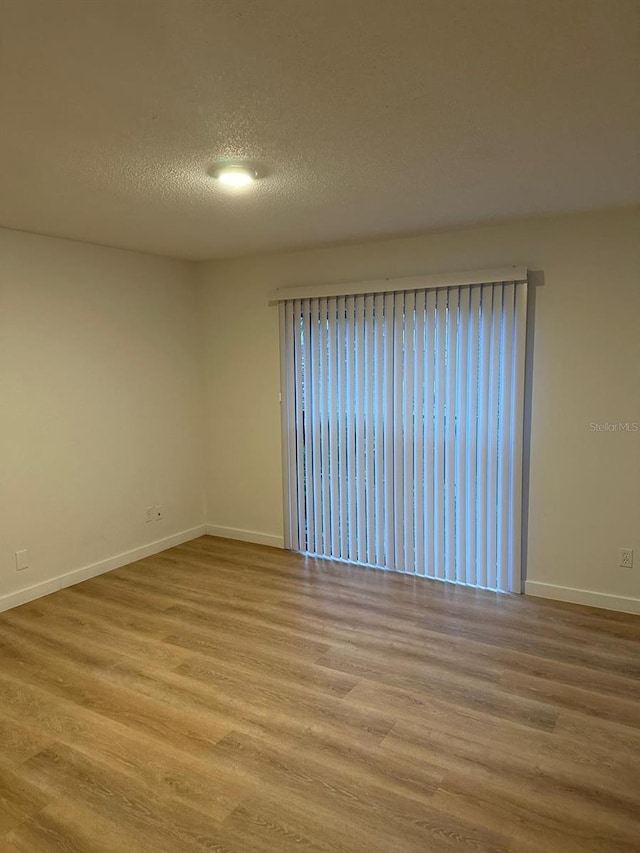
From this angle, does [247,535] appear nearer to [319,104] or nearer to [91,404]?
[91,404]

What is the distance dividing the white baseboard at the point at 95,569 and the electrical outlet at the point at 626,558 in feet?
11.0

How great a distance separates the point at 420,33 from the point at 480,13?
0.51 ft

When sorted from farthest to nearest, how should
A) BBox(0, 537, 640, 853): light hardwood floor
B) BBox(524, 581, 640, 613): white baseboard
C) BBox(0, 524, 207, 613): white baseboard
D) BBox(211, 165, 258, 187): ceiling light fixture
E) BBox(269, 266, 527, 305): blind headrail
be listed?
BBox(0, 524, 207, 613): white baseboard < BBox(269, 266, 527, 305): blind headrail < BBox(524, 581, 640, 613): white baseboard < BBox(211, 165, 258, 187): ceiling light fixture < BBox(0, 537, 640, 853): light hardwood floor

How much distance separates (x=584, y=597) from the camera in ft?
11.9

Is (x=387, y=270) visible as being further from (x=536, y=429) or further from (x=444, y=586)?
(x=444, y=586)

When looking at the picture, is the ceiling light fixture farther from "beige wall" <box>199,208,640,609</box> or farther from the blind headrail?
"beige wall" <box>199,208,640,609</box>

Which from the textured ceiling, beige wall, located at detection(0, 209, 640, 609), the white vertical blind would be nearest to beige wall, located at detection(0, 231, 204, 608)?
beige wall, located at detection(0, 209, 640, 609)

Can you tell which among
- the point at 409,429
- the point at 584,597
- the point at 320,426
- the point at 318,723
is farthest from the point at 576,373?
the point at 318,723

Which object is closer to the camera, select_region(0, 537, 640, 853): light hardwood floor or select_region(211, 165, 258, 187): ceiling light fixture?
select_region(0, 537, 640, 853): light hardwood floor

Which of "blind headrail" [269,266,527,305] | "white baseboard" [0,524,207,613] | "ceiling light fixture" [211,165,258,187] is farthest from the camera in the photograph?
"white baseboard" [0,524,207,613]

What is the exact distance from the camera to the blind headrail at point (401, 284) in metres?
3.63

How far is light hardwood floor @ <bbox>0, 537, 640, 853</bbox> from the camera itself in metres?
1.95

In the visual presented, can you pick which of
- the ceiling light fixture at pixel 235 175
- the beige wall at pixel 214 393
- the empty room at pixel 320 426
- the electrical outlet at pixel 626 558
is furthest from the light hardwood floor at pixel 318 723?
the ceiling light fixture at pixel 235 175

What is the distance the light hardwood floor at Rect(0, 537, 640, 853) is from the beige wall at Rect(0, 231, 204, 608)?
1.80 feet
